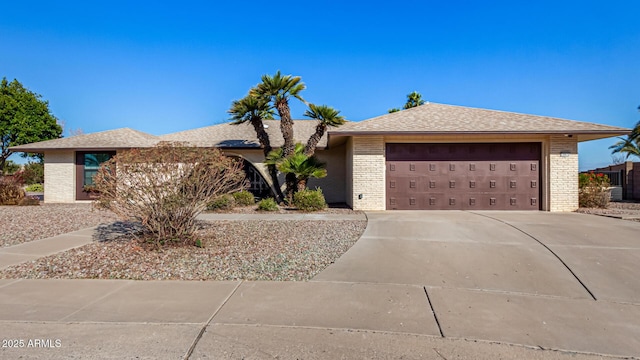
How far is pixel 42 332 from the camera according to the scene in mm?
3539

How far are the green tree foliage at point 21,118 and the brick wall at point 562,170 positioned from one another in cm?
3475

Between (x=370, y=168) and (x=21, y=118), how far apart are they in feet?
96.4

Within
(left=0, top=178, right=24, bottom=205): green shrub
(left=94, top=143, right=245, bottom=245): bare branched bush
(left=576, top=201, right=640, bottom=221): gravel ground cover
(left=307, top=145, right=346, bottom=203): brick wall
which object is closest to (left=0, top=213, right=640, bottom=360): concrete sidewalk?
(left=94, top=143, right=245, bottom=245): bare branched bush

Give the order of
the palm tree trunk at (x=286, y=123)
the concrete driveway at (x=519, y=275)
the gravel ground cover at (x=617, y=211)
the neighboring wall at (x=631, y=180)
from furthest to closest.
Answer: the neighboring wall at (x=631, y=180) < the palm tree trunk at (x=286, y=123) < the gravel ground cover at (x=617, y=211) < the concrete driveway at (x=519, y=275)

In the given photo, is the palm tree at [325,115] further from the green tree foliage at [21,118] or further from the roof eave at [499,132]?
the green tree foliage at [21,118]

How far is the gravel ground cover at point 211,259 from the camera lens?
5.46 metres

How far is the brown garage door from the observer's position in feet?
42.1

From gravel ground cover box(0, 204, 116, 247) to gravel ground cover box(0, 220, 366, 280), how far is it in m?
1.82

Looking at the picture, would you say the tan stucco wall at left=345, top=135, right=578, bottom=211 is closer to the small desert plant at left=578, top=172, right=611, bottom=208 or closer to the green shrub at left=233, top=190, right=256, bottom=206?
the small desert plant at left=578, top=172, right=611, bottom=208

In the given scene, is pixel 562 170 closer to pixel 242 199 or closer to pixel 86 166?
pixel 242 199

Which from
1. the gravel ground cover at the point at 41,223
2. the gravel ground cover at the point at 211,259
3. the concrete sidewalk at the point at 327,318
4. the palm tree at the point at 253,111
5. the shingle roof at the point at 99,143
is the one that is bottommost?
the concrete sidewalk at the point at 327,318

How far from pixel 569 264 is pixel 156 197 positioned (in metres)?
7.84

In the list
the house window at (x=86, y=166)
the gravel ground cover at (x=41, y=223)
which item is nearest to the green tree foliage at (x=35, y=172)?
the house window at (x=86, y=166)

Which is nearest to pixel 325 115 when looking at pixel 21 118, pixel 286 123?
pixel 286 123
